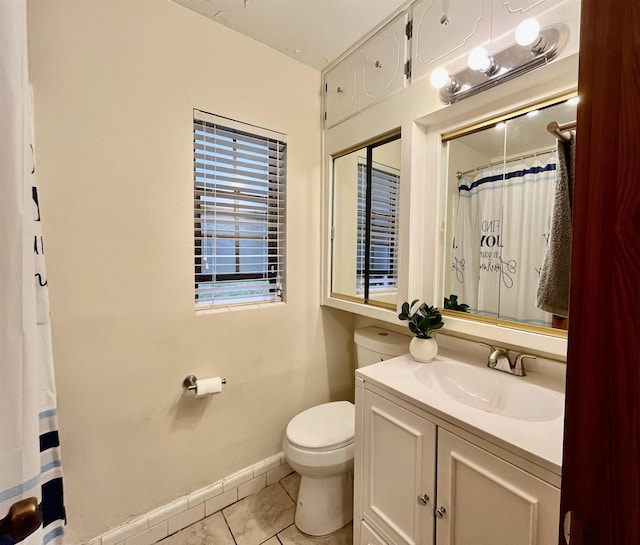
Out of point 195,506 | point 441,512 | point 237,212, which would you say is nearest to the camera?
point 441,512

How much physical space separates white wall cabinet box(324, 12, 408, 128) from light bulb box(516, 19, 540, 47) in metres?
0.51

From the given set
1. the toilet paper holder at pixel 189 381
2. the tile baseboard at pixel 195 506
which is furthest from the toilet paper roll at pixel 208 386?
the tile baseboard at pixel 195 506

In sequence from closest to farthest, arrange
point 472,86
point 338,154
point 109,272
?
point 472,86 < point 109,272 < point 338,154

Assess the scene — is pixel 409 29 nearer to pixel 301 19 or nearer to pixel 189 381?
pixel 301 19

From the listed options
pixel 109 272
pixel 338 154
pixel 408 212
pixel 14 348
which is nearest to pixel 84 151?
pixel 109 272

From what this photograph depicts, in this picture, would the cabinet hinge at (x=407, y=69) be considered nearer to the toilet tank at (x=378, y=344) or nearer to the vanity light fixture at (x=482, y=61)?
the vanity light fixture at (x=482, y=61)

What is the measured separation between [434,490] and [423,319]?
0.63m

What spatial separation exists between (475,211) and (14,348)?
1.55 m

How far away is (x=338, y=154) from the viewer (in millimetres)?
1814

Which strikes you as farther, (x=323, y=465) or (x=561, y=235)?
(x=323, y=465)

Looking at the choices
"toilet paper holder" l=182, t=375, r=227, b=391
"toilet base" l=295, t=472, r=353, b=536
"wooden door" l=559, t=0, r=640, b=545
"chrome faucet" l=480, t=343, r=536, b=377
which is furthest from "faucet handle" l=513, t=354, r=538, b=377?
"toilet paper holder" l=182, t=375, r=227, b=391

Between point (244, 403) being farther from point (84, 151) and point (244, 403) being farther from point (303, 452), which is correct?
point (84, 151)

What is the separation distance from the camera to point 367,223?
1770mm

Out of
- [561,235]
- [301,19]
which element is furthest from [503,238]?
[301,19]
